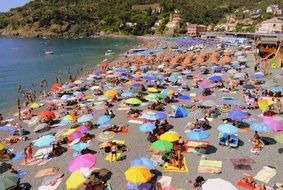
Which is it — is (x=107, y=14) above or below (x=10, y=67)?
above

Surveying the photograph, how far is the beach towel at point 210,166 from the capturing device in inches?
632

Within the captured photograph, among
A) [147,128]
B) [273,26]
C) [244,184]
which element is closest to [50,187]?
[147,128]

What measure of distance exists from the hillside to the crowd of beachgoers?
125 meters

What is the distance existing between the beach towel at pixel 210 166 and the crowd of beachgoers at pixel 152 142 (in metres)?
0.05

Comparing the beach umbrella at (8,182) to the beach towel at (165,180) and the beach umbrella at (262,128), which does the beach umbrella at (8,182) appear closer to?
the beach towel at (165,180)

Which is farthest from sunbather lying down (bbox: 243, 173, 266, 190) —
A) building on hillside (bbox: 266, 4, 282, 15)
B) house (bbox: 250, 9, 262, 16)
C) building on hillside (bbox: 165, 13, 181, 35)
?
house (bbox: 250, 9, 262, 16)

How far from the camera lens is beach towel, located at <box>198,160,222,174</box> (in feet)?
52.7

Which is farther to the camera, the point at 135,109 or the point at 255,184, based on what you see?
the point at 135,109

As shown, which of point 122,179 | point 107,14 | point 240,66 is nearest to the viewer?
point 122,179

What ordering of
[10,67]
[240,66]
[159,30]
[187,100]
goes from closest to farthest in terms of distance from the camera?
[187,100] → [240,66] → [10,67] → [159,30]

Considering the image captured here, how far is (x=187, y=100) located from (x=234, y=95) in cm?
423

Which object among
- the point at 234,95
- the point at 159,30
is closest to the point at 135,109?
the point at 234,95

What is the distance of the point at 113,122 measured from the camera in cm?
2383

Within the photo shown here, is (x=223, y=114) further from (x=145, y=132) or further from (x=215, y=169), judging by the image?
(x=215, y=169)
